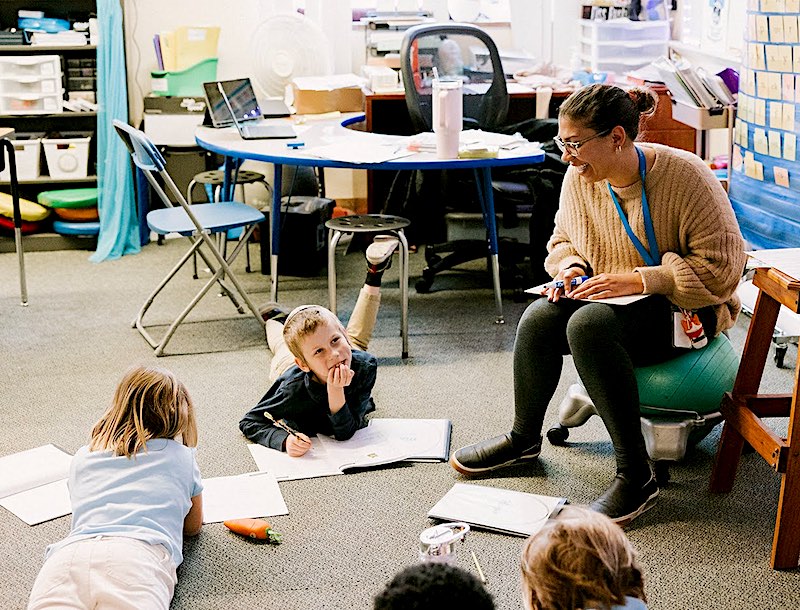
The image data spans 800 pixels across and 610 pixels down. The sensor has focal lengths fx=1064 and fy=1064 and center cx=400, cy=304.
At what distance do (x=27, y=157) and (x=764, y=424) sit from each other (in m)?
3.94

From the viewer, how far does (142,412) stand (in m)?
2.21

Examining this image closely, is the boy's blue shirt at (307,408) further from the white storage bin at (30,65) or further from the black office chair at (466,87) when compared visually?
the white storage bin at (30,65)

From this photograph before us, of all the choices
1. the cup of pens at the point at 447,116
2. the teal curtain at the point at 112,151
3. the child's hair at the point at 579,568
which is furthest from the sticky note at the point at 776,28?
the teal curtain at the point at 112,151

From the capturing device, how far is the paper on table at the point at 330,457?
276 centimetres

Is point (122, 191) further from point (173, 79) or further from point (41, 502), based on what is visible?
point (41, 502)

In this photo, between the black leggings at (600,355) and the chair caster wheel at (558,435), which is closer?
the black leggings at (600,355)

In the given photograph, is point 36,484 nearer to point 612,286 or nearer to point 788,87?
point 612,286

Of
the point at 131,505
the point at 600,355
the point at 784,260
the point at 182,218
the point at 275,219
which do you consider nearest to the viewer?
the point at 131,505

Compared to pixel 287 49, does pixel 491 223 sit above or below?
below

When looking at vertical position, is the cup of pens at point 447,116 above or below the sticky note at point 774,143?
above

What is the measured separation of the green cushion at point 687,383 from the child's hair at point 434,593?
1586mm

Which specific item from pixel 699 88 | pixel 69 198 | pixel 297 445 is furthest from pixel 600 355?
pixel 69 198

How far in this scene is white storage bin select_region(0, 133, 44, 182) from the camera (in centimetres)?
514

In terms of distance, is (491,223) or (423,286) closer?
(491,223)
